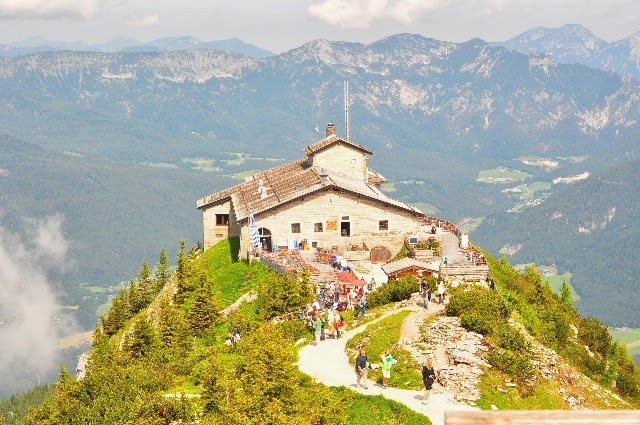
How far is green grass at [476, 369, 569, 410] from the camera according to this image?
30.1 metres

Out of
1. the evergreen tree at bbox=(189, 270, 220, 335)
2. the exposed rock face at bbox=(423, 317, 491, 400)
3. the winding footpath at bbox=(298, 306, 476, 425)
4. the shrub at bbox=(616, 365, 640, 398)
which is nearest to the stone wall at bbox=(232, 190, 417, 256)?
the evergreen tree at bbox=(189, 270, 220, 335)

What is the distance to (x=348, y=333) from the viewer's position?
4053cm

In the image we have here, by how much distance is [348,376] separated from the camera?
33656mm

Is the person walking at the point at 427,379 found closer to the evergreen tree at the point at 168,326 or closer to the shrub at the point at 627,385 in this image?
the shrub at the point at 627,385

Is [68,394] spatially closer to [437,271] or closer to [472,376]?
[472,376]

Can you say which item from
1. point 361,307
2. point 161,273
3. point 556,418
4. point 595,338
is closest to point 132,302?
point 161,273

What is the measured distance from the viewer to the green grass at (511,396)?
98.8 feet

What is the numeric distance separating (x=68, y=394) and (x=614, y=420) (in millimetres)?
34231

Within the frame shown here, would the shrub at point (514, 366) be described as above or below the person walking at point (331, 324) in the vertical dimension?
below

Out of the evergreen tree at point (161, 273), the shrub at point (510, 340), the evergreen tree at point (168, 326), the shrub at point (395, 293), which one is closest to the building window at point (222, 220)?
the evergreen tree at point (161, 273)

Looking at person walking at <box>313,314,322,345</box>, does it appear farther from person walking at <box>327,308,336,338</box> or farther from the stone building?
the stone building

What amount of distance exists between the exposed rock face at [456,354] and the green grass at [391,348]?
105 cm

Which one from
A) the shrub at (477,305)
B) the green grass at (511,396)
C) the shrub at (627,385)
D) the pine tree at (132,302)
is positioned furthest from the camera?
the pine tree at (132,302)

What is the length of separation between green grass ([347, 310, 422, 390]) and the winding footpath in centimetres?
48
